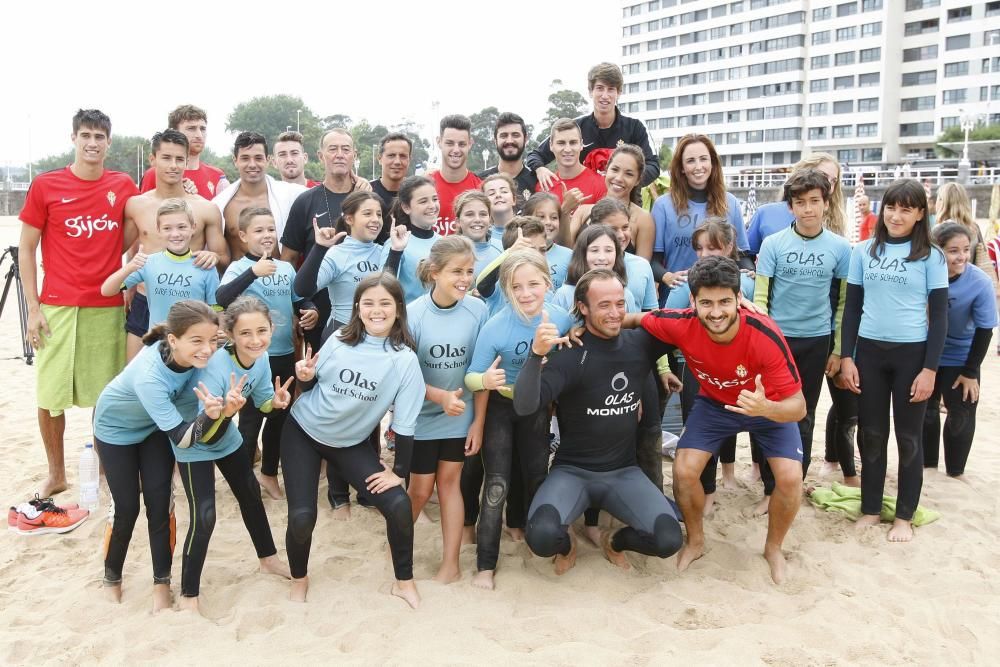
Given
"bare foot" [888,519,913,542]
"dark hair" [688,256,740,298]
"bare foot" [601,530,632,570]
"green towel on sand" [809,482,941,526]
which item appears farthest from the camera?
"green towel on sand" [809,482,941,526]

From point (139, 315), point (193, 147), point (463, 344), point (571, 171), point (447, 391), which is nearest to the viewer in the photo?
point (447, 391)

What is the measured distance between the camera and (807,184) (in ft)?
16.7

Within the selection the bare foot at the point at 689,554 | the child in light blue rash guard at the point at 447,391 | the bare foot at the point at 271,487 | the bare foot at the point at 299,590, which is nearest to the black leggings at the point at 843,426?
the bare foot at the point at 689,554

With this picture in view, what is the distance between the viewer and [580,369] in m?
4.45

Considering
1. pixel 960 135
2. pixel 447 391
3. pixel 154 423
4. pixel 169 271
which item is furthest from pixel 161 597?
pixel 960 135

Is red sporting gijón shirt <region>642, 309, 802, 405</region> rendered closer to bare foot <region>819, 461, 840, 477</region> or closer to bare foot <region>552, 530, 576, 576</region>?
bare foot <region>552, 530, 576, 576</region>

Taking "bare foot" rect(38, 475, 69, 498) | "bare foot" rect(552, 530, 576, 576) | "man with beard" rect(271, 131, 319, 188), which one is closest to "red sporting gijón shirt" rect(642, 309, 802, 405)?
"bare foot" rect(552, 530, 576, 576)

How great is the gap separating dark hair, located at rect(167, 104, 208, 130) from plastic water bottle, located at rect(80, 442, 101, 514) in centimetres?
274

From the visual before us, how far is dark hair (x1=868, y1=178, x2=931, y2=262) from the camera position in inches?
189

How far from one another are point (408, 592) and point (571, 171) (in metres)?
3.61

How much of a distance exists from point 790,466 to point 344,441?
2.58m

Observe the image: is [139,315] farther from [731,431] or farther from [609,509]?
[731,431]

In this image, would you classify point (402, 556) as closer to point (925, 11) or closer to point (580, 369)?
point (580, 369)

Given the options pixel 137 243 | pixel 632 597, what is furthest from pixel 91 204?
pixel 632 597
